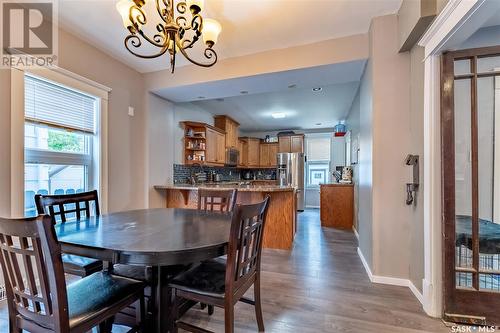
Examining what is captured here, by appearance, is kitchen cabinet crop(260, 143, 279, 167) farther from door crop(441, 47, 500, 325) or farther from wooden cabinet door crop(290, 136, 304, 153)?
door crop(441, 47, 500, 325)

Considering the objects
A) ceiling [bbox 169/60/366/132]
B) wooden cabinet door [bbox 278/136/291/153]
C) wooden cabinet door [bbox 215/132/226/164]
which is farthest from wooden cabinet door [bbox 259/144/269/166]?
wooden cabinet door [bbox 215/132/226/164]

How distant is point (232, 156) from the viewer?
6207 mm

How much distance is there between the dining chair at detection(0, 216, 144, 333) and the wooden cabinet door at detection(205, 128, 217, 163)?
3713 millimetres

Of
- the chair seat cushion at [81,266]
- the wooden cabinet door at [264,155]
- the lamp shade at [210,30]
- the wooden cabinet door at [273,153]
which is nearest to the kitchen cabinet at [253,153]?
the wooden cabinet door at [264,155]

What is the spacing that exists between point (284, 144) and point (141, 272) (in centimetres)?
592

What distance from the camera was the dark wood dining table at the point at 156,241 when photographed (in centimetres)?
115

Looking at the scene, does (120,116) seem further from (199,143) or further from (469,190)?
(469,190)

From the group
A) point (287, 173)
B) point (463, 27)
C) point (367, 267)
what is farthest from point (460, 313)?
point (287, 173)

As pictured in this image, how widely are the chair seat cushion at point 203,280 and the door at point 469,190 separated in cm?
173

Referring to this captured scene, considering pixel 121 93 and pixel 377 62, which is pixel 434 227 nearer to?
pixel 377 62

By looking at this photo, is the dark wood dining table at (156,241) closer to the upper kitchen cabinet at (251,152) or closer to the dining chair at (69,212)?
the dining chair at (69,212)

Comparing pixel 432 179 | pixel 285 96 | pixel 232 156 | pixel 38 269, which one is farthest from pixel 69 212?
pixel 232 156

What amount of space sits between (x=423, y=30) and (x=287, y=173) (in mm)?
4999

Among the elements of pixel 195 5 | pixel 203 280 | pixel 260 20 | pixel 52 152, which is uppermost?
pixel 260 20
